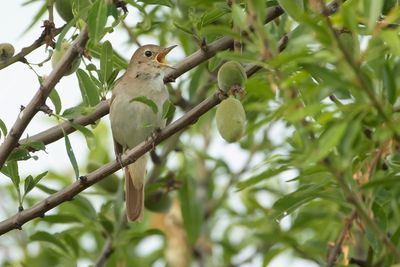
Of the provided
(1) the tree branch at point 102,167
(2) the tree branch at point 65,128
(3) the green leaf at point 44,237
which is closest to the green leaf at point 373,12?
(1) the tree branch at point 102,167

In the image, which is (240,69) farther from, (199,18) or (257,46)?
(257,46)

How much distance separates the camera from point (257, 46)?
2459 millimetres

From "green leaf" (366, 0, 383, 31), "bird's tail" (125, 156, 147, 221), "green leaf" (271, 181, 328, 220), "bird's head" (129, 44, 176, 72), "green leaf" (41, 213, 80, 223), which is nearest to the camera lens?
"green leaf" (366, 0, 383, 31)

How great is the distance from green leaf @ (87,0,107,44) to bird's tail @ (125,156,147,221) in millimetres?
1856

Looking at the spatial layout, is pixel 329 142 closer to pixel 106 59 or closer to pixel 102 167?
pixel 102 167

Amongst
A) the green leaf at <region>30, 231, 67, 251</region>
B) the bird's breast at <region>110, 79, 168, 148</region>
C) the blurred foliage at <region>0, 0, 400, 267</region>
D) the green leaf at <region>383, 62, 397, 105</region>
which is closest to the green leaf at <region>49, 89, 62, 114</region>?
the blurred foliage at <region>0, 0, 400, 267</region>

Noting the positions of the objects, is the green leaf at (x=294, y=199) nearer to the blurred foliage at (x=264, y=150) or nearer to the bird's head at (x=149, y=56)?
the blurred foliage at (x=264, y=150)

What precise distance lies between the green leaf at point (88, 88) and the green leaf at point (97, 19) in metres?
0.66

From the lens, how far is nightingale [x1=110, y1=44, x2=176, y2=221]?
5.35 m

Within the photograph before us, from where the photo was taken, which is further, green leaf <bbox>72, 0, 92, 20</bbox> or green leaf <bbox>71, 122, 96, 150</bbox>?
green leaf <bbox>71, 122, 96, 150</bbox>

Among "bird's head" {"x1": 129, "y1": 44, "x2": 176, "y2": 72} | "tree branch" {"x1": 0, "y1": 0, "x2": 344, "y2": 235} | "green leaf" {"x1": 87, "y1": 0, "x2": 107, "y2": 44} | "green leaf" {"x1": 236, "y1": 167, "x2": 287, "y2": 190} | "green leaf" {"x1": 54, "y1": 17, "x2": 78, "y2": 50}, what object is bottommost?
"green leaf" {"x1": 236, "y1": 167, "x2": 287, "y2": 190}

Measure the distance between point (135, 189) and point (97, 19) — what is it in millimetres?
2227

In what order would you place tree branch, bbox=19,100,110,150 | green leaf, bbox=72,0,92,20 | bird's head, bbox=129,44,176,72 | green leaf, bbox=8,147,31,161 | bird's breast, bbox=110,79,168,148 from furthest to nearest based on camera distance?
bird's head, bbox=129,44,176,72 < bird's breast, bbox=110,79,168,148 < tree branch, bbox=19,100,110,150 < green leaf, bbox=8,147,31,161 < green leaf, bbox=72,0,92,20

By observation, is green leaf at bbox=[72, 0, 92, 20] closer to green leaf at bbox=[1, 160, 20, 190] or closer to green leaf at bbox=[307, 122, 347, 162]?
green leaf at bbox=[1, 160, 20, 190]
